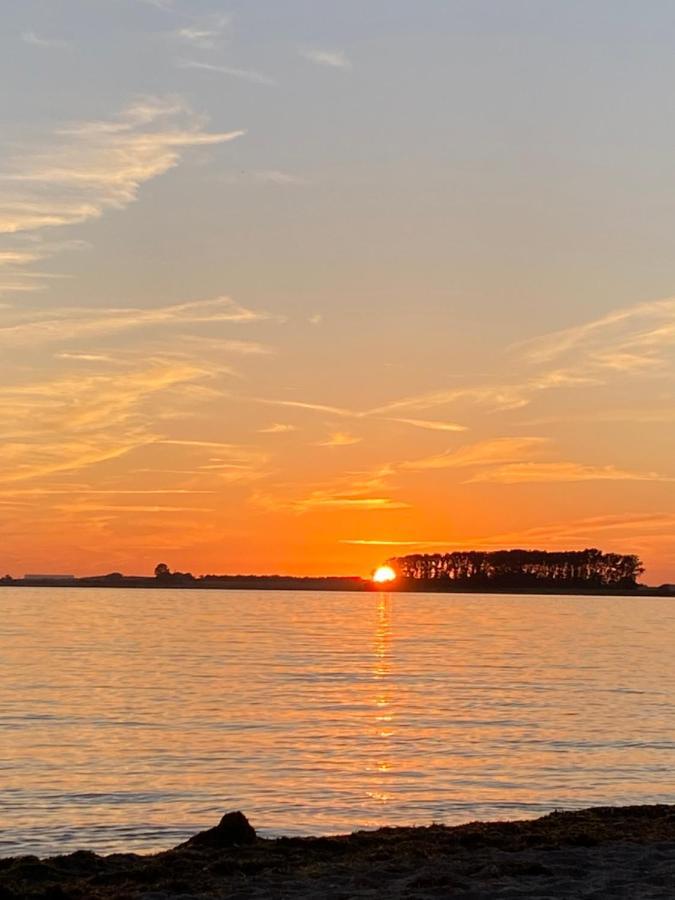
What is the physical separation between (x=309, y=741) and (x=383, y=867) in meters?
20.1

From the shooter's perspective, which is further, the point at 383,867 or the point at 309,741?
the point at 309,741

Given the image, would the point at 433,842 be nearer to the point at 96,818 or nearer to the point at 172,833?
the point at 172,833

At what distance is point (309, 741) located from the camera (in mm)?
37969

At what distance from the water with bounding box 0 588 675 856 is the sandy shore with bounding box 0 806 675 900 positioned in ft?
13.5

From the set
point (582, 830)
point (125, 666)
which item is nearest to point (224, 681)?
point (125, 666)

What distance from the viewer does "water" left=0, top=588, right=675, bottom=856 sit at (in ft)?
87.6

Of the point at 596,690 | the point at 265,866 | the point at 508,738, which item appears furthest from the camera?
the point at 596,690

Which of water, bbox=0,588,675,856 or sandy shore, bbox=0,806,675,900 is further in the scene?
water, bbox=0,588,675,856

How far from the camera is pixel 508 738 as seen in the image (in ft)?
128

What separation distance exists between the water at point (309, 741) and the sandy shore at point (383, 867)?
4.12 metres

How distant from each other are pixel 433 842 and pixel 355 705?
2897cm

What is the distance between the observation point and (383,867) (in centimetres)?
1809

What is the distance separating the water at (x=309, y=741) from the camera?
26.7 meters

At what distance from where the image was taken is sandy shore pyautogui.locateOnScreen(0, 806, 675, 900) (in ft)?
53.9
